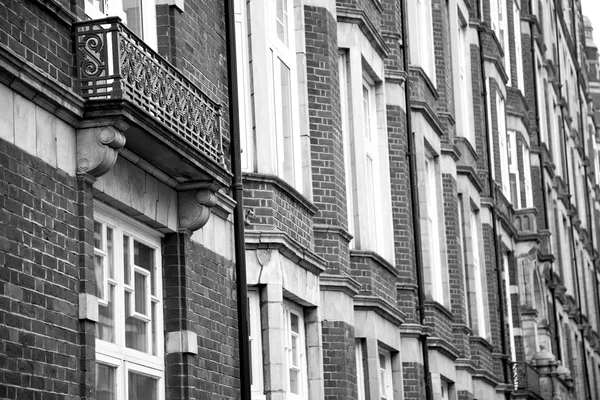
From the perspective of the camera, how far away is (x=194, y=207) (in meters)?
13.7

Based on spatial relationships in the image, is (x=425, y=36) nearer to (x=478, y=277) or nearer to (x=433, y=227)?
(x=433, y=227)

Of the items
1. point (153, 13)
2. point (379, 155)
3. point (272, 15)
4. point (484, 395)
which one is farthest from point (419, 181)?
point (153, 13)

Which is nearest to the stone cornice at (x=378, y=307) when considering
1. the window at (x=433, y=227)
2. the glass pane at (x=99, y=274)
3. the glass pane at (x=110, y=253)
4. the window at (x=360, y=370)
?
the window at (x=360, y=370)

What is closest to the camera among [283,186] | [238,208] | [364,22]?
[238,208]

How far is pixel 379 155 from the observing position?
23016 mm

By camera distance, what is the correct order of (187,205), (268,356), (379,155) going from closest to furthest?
1. (187,205)
2. (268,356)
3. (379,155)

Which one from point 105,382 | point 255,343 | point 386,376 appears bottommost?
point 105,382

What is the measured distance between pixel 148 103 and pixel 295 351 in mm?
6001

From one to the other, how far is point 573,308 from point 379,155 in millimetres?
33303

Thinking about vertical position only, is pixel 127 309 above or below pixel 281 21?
below

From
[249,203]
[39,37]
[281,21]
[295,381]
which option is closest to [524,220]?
[281,21]

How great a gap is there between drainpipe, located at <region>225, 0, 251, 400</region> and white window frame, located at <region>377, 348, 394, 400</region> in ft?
24.6

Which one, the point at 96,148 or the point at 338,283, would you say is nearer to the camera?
the point at 96,148

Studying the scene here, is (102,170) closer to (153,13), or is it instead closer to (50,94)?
(50,94)
